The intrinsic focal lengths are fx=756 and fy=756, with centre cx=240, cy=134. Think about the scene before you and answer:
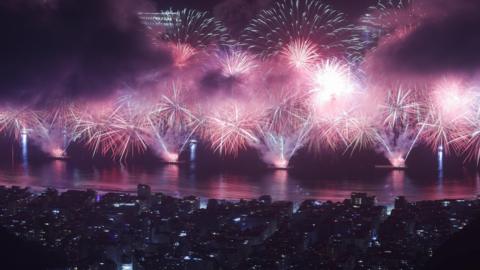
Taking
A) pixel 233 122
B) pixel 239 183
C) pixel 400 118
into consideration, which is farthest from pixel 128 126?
pixel 400 118

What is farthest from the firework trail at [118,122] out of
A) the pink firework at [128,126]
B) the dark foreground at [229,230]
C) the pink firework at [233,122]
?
the dark foreground at [229,230]

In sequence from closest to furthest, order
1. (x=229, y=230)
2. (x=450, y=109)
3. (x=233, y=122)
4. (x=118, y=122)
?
(x=229, y=230) < (x=450, y=109) < (x=233, y=122) < (x=118, y=122)

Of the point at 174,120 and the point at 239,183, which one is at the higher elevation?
the point at 174,120

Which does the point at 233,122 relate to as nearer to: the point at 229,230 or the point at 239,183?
the point at 239,183

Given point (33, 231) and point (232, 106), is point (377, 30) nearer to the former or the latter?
point (232, 106)

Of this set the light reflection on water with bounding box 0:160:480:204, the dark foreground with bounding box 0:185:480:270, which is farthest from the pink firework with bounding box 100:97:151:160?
the dark foreground with bounding box 0:185:480:270

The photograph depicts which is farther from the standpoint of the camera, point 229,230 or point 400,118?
point 400,118

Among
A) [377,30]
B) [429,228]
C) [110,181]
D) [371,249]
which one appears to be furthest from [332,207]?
[110,181]

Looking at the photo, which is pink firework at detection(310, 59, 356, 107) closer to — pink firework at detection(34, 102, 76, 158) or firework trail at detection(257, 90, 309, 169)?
firework trail at detection(257, 90, 309, 169)
